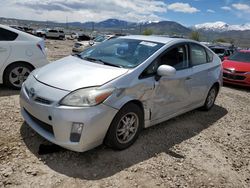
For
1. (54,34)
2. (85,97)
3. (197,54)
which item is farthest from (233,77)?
(54,34)

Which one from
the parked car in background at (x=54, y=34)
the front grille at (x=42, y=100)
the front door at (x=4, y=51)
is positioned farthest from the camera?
the parked car in background at (x=54, y=34)

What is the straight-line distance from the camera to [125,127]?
360cm

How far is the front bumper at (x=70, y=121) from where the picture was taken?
9.98 feet

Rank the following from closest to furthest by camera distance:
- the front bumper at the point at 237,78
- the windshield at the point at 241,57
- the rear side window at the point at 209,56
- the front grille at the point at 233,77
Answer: the rear side window at the point at 209,56 → the front bumper at the point at 237,78 → the front grille at the point at 233,77 → the windshield at the point at 241,57

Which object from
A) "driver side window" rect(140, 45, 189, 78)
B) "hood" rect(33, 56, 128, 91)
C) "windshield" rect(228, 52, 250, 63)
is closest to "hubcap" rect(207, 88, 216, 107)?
"driver side window" rect(140, 45, 189, 78)

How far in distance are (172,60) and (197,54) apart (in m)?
1.05

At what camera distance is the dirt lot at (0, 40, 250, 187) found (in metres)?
3.04

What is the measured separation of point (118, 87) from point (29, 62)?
345 cm

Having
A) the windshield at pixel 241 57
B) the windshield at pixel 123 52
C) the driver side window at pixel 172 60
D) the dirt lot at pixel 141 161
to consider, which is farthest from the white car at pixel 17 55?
the windshield at pixel 241 57

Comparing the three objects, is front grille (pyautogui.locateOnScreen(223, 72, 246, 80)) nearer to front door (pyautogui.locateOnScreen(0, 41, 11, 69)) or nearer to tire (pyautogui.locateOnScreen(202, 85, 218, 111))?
tire (pyautogui.locateOnScreen(202, 85, 218, 111))

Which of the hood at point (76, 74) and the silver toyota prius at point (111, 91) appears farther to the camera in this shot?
the hood at point (76, 74)

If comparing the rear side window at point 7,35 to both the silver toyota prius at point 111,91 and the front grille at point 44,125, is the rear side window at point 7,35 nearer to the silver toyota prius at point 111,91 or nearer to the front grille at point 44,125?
the silver toyota prius at point 111,91

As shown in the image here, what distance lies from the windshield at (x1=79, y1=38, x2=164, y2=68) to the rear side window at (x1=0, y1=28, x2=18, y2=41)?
7.42ft

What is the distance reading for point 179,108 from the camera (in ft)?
15.3
